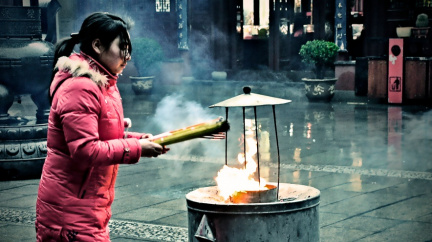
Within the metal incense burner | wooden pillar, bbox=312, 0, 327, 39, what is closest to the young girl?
the metal incense burner

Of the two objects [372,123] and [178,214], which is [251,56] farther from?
[178,214]

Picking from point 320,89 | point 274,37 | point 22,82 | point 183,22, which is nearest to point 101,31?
point 22,82

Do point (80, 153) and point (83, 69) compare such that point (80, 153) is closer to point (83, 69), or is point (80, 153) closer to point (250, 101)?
point (83, 69)

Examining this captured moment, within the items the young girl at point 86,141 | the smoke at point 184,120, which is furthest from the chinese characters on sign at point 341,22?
the young girl at point 86,141

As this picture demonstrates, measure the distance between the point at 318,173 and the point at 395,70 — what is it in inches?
297

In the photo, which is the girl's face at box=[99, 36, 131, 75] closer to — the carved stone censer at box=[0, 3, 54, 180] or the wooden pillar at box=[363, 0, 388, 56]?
the carved stone censer at box=[0, 3, 54, 180]

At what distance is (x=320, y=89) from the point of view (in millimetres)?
15719

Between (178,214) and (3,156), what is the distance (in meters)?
2.96

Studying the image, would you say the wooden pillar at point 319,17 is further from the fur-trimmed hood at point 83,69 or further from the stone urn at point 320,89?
the fur-trimmed hood at point 83,69

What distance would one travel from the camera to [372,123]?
483 inches

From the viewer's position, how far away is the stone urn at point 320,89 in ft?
51.4

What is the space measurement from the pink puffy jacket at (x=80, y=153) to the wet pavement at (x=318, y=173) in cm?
253

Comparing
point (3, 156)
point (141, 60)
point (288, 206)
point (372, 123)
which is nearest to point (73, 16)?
point (141, 60)

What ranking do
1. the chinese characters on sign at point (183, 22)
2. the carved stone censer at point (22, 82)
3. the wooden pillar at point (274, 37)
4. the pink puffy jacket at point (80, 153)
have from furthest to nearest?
the chinese characters on sign at point (183, 22)
the wooden pillar at point (274, 37)
the carved stone censer at point (22, 82)
the pink puffy jacket at point (80, 153)
